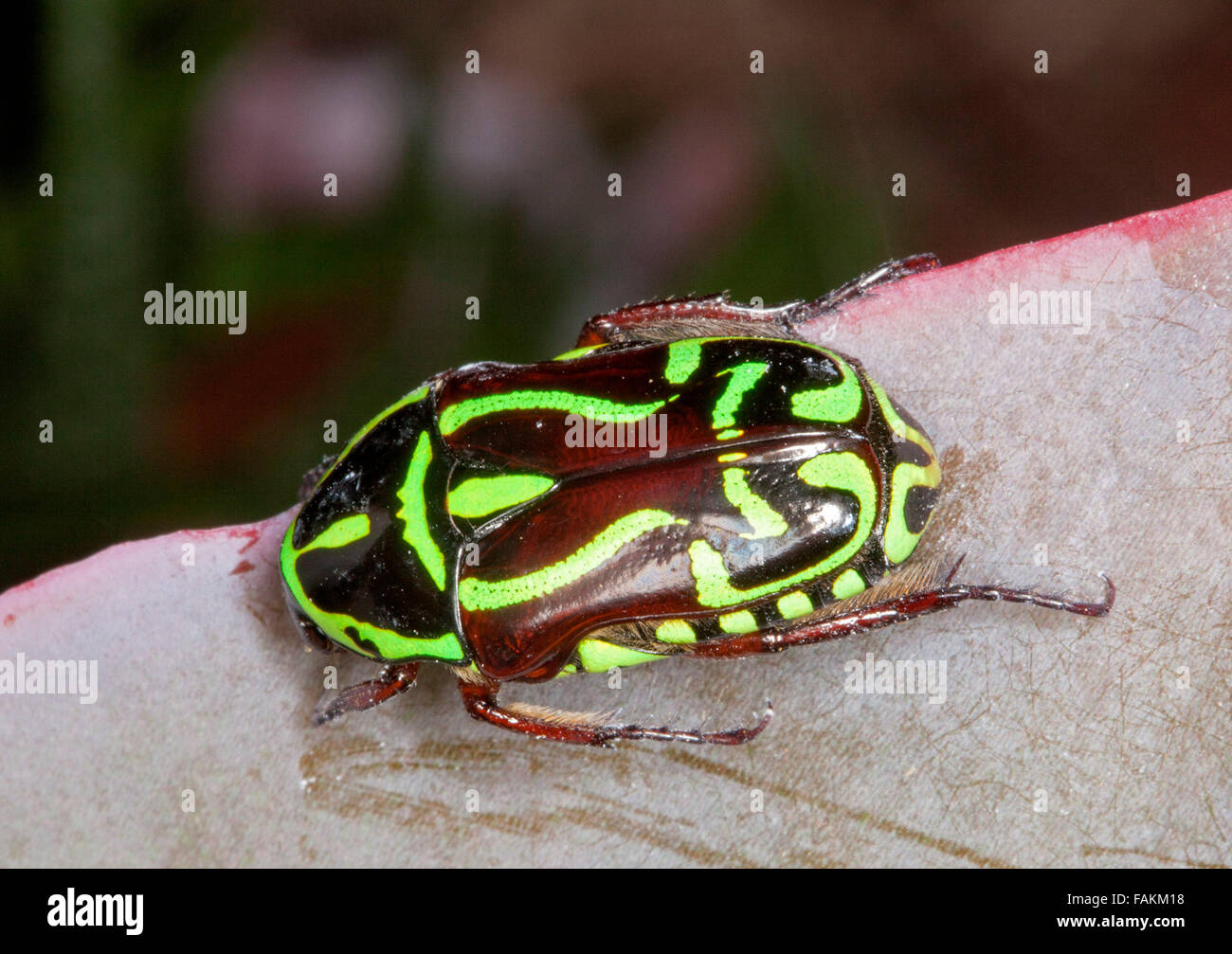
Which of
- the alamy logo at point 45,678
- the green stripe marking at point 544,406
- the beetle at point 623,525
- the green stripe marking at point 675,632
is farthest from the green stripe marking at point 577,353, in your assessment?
the alamy logo at point 45,678

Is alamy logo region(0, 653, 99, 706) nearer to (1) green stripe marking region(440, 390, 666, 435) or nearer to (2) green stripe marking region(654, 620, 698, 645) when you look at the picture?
(1) green stripe marking region(440, 390, 666, 435)

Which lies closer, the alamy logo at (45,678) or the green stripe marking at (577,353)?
the alamy logo at (45,678)

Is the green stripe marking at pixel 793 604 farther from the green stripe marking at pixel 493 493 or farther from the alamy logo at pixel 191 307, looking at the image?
the alamy logo at pixel 191 307

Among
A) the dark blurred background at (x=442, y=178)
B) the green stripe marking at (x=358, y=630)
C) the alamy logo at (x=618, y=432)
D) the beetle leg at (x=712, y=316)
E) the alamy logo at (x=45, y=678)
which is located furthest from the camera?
the dark blurred background at (x=442, y=178)

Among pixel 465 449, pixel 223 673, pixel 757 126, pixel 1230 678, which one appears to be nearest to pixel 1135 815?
pixel 1230 678

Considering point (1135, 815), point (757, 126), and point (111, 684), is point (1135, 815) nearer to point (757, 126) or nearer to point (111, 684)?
point (111, 684)
